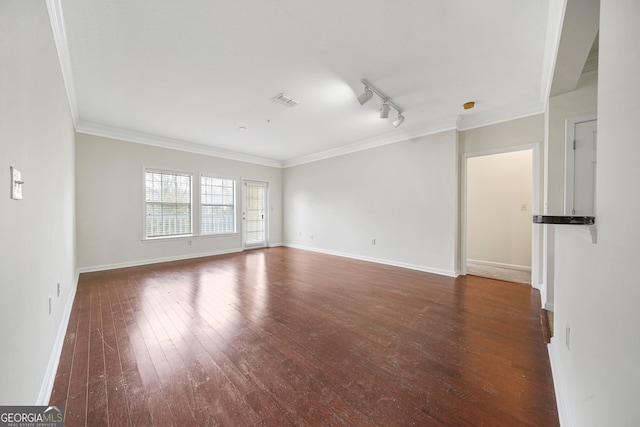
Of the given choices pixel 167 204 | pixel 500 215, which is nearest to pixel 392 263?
pixel 500 215

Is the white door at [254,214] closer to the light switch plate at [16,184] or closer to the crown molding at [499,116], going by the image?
the crown molding at [499,116]

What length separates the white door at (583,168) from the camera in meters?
2.38

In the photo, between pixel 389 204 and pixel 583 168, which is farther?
pixel 389 204

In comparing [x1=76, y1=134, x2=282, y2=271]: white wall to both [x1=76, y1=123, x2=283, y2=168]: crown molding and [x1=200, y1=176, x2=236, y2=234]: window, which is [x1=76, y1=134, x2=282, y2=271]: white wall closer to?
[x1=76, y1=123, x2=283, y2=168]: crown molding

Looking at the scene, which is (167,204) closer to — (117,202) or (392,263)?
(117,202)

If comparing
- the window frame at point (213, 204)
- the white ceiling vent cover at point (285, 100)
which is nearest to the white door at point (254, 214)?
the window frame at point (213, 204)

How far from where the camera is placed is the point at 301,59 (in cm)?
246

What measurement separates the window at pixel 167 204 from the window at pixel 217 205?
339 mm

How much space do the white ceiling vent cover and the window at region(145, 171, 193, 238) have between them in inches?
133

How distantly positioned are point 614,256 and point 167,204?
6.26m

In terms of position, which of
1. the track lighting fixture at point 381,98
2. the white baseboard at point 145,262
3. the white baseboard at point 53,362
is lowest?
the white baseboard at point 53,362

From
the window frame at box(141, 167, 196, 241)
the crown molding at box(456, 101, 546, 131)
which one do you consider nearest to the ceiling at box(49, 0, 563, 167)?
the crown molding at box(456, 101, 546, 131)

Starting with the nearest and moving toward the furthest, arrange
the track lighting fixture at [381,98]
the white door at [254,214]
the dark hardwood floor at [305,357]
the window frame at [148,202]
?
1. the dark hardwood floor at [305,357]
2. the track lighting fixture at [381,98]
3. the window frame at [148,202]
4. the white door at [254,214]

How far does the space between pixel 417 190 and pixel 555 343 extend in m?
3.03
